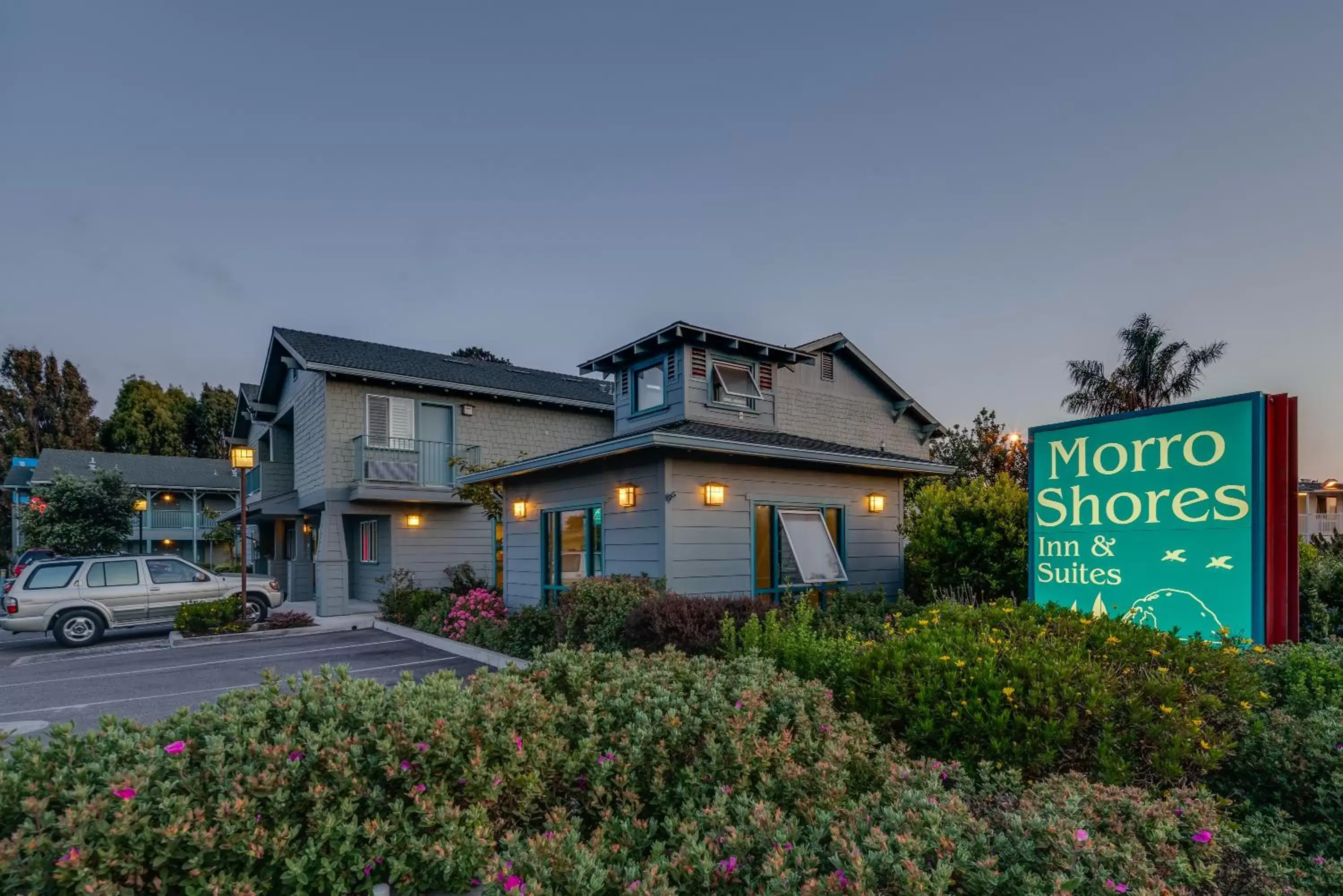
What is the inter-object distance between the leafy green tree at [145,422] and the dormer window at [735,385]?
162ft

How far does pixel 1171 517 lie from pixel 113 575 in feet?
56.3

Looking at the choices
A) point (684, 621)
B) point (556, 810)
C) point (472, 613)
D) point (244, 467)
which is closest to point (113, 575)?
point (244, 467)

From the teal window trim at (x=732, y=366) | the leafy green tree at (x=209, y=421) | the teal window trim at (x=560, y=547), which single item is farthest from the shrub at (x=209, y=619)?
the leafy green tree at (x=209, y=421)

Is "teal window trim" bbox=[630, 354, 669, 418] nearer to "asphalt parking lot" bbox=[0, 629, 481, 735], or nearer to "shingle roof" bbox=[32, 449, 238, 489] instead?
"asphalt parking lot" bbox=[0, 629, 481, 735]

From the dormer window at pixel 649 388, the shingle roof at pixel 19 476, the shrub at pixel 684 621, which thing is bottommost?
the shrub at pixel 684 621

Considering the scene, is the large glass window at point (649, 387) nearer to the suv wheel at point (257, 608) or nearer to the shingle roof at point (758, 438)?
the shingle roof at point (758, 438)

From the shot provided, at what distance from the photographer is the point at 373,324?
5112 centimetres

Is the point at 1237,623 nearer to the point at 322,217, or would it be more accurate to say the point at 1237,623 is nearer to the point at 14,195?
the point at 322,217

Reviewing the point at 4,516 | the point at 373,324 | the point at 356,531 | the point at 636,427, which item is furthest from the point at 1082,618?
the point at 373,324

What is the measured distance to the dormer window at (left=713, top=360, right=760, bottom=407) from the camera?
488 inches

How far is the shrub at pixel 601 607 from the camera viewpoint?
830 cm

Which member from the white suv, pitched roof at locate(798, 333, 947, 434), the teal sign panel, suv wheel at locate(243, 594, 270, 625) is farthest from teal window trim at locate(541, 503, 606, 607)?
pitched roof at locate(798, 333, 947, 434)

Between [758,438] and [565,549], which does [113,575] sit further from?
[758,438]

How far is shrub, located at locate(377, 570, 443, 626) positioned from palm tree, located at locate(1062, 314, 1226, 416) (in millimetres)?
32929
